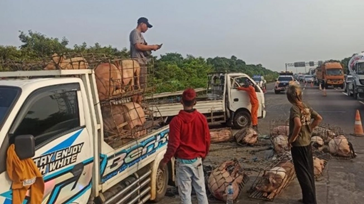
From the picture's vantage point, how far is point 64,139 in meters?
3.82

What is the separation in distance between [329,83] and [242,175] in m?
43.4

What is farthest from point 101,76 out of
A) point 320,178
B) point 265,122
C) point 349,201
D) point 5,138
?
point 265,122

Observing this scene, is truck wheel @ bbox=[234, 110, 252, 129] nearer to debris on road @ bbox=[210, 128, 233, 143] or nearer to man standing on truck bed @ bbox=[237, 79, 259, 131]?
man standing on truck bed @ bbox=[237, 79, 259, 131]

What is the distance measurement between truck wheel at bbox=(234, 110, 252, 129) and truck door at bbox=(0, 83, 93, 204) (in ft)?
36.9

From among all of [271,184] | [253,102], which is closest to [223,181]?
[271,184]

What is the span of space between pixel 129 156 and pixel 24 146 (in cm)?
224

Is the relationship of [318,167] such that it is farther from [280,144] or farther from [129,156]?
[129,156]

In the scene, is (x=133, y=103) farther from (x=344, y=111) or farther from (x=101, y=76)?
(x=344, y=111)

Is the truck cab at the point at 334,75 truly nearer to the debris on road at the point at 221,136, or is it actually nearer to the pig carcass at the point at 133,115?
the debris on road at the point at 221,136

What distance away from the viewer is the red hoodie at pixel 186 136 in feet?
16.2

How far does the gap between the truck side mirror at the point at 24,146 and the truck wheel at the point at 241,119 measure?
40.7ft

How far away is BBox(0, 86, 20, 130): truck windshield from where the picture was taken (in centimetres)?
331

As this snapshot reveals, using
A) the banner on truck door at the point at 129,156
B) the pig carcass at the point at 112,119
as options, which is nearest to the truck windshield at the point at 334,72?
the banner on truck door at the point at 129,156

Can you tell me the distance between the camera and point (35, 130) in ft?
11.6
